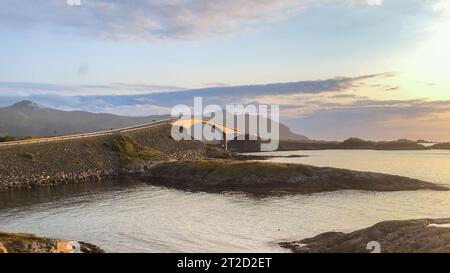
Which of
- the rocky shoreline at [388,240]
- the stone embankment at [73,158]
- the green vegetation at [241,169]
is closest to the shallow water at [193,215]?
the rocky shoreline at [388,240]

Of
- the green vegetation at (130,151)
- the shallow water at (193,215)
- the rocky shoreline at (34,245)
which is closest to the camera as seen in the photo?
the rocky shoreline at (34,245)

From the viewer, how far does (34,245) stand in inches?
Answer: 1506

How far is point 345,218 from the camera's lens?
60281mm

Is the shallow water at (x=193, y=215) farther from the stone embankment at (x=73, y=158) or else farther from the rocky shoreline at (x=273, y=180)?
the stone embankment at (x=73, y=158)

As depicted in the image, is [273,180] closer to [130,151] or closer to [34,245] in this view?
[130,151]

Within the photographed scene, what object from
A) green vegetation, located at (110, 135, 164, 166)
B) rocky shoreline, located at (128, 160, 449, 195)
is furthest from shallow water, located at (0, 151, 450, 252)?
green vegetation, located at (110, 135, 164, 166)

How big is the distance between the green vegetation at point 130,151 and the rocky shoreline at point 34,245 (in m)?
83.8

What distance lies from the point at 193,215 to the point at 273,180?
39.3 meters

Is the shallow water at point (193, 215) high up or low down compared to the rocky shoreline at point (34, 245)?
down

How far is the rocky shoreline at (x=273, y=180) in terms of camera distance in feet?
307

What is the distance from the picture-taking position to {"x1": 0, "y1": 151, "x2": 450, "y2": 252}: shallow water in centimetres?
4859

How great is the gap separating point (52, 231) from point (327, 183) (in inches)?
2358
